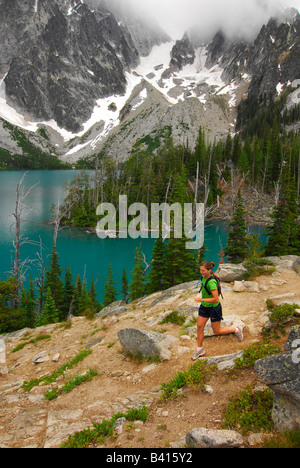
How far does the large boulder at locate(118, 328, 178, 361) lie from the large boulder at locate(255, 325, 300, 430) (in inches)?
144

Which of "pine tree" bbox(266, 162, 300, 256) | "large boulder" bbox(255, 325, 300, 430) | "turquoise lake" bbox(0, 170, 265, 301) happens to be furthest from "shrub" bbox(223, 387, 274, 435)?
"turquoise lake" bbox(0, 170, 265, 301)

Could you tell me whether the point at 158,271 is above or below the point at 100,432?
below

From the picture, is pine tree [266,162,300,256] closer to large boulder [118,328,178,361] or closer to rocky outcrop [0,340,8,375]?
large boulder [118,328,178,361]

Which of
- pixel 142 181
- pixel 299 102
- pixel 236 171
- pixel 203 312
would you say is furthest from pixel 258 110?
pixel 203 312

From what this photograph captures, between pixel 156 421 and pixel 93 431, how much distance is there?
120 cm

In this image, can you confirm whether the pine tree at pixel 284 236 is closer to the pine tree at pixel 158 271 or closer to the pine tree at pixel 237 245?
the pine tree at pixel 237 245

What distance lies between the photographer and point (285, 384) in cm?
378

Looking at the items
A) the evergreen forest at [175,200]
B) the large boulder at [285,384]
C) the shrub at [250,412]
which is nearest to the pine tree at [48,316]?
the evergreen forest at [175,200]

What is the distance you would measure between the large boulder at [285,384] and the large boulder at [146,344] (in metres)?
3.66

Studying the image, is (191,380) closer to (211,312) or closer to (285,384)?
(211,312)

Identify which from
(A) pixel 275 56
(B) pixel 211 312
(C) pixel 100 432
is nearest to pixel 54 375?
(C) pixel 100 432

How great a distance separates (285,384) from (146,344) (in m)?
4.62

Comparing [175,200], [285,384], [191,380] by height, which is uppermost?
[175,200]

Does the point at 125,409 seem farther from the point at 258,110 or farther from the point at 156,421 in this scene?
the point at 258,110
